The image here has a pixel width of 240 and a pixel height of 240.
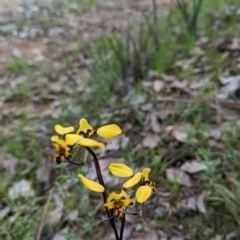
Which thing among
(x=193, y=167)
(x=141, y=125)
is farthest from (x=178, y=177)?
(x=141, y=125)

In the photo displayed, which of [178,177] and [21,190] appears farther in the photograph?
[21,190]

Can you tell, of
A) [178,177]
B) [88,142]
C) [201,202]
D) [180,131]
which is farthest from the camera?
[180,131]

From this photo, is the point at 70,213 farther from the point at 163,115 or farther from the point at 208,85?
the point at 208,85

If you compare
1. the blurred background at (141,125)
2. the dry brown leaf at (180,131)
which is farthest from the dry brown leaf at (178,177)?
the dry brown leaf at (180,131)

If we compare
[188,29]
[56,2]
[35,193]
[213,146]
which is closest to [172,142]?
[213,146]

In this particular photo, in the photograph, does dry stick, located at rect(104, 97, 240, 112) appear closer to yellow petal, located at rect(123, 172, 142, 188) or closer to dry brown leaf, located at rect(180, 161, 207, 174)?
dry brown leaf, located at rect(180, 161, 207, 174)

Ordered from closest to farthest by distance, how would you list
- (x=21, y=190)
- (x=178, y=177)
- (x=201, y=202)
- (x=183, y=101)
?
(x=201, y=202) < (x=178, y=177) < (x=21, y=190) < (x=183, y=101)

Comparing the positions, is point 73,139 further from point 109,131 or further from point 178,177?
point 178,177

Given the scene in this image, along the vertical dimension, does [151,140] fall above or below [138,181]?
below
